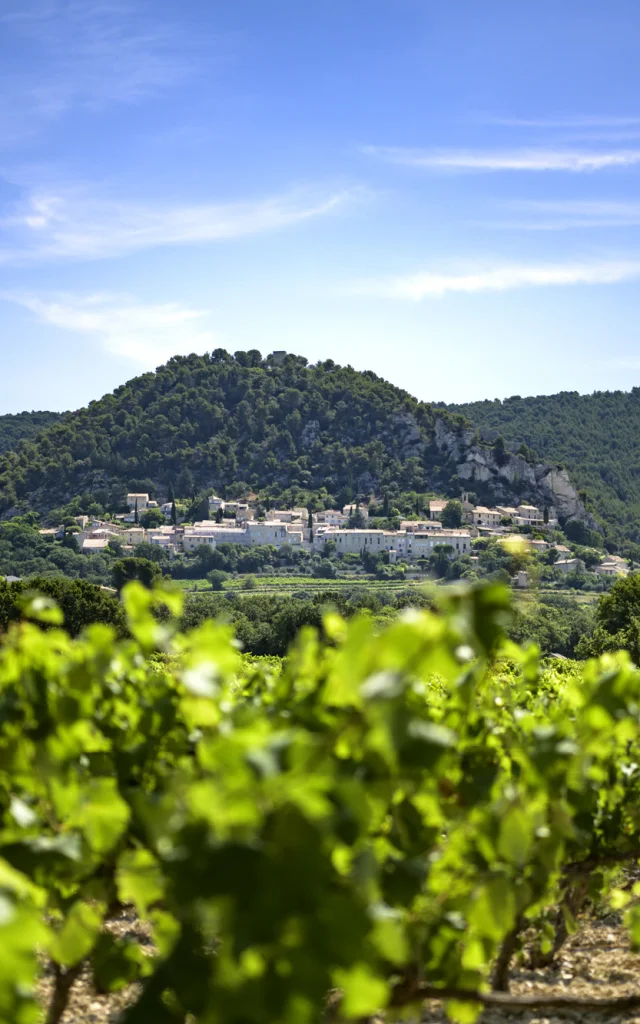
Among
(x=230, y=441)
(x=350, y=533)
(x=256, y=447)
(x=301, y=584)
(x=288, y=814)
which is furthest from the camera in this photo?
(x=230, y=441)

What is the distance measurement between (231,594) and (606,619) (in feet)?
173

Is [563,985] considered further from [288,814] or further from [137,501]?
[137,501]

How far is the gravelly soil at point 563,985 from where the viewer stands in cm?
390

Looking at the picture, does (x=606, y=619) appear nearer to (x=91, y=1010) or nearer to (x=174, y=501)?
(x=91, y=1010)

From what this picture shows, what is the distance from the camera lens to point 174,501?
380 feet

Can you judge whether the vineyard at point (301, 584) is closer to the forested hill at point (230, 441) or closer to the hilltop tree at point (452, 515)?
the hilltop tree at point (452, 515)

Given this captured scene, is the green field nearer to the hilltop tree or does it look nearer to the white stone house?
the hilltop tree

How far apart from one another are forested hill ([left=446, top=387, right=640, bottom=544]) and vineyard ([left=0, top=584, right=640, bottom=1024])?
11974cm

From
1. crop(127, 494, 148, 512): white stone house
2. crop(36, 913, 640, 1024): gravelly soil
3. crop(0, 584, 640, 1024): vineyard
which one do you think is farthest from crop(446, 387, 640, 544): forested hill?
crop(0, 584, 640, 1024): vineyard

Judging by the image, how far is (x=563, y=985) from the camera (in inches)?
177

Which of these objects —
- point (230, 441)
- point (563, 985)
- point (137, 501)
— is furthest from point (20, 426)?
point (563, 985)

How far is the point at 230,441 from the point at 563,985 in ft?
422

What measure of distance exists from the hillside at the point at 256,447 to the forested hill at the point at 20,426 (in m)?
26.4

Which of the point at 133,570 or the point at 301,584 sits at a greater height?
the point at 133,570
